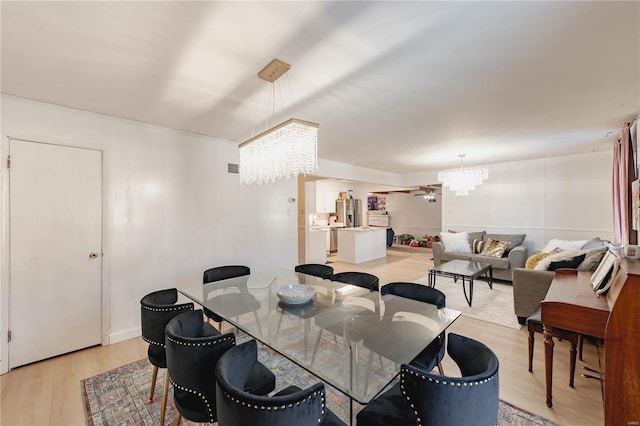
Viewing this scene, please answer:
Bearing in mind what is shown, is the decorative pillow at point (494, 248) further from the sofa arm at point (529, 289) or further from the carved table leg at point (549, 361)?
the carved table leg at point (549, 361)

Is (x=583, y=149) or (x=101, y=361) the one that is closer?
(x=101, y=361)

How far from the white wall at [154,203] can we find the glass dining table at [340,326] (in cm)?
107

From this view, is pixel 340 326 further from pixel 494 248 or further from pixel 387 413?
pixel 494 248

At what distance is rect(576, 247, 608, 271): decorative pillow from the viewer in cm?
273

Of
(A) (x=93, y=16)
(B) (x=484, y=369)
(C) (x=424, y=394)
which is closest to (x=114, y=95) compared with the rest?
(A) (x=93, y=16)

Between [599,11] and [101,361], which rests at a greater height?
→ [599,11]

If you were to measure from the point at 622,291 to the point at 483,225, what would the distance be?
17.5ft

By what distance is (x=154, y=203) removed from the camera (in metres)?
3.22

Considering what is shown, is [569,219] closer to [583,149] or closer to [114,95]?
[583,149]

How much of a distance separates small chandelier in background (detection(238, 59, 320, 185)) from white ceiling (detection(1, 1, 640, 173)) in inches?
5.7

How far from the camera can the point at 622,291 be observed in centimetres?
150

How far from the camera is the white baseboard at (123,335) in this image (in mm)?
2932

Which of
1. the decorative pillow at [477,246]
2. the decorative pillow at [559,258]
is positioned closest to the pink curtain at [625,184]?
the decorative pillow at [559,258]

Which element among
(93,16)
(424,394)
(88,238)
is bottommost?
(424,394)
